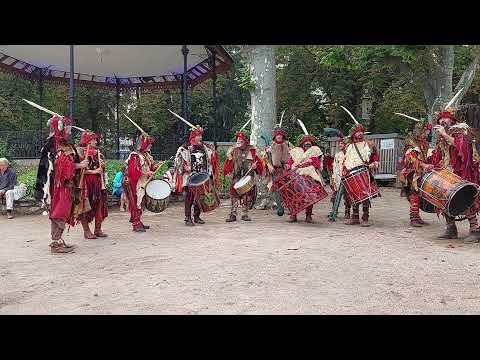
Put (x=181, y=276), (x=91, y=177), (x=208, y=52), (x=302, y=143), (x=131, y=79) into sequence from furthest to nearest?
(x=131, y=79), (x=208, y=52), (x=302, y=143), (x=91, y=177), (x=181, y=276)

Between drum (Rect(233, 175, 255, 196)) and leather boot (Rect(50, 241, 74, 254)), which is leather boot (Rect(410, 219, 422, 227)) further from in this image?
leather boot (Rect(50, 241, 74, 254))

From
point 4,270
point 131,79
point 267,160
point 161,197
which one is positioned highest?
point 131,79

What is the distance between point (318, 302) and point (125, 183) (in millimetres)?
4600

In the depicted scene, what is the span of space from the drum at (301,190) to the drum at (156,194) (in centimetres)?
198

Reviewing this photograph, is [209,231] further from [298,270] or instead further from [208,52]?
[208,52]

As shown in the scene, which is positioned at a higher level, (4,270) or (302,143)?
(302,143)

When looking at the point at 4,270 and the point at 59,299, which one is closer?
the point at 59,299

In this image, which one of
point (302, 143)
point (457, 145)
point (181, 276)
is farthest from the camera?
point (302, 143)

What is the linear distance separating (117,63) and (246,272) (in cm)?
1225

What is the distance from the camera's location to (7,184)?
407 inches

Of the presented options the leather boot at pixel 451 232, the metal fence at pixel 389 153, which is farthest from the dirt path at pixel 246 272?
the metal fence at pixel 389 153

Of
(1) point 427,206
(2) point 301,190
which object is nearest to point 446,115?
(1) point 427,206

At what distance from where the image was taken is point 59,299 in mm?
4254

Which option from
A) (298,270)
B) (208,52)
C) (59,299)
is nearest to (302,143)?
(298,270)
